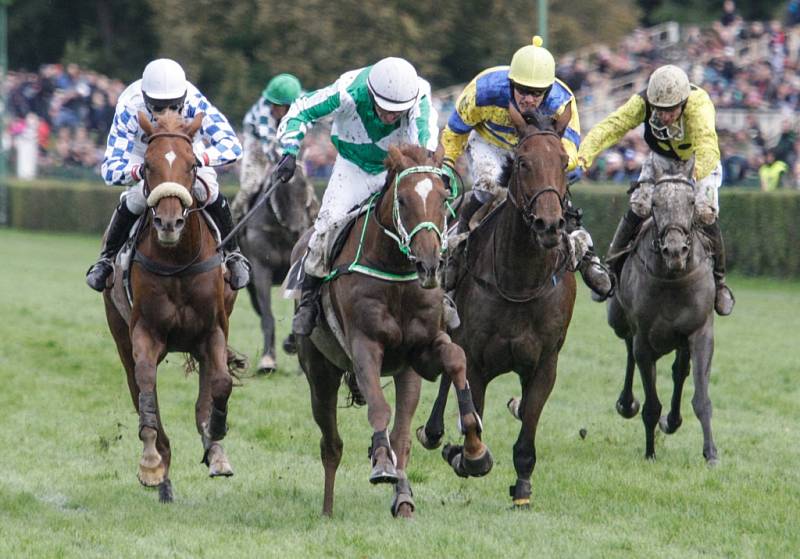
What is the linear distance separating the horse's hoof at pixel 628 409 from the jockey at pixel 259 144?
4098 mm

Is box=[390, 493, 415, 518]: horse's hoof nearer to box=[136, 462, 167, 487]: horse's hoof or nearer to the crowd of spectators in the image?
box=[136, 462, 167, 487]: horse's hoof

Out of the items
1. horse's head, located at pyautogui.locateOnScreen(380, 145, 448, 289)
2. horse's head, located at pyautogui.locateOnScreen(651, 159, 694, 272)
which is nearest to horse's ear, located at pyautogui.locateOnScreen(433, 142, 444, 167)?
horse's head, located at pyautogui.locateOnScreen(380, 145, 448, 289)

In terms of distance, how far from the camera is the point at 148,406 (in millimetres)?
7422

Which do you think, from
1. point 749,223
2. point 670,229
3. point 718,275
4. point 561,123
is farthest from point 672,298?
point 749,223

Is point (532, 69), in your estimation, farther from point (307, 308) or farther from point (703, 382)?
point (703, 382)

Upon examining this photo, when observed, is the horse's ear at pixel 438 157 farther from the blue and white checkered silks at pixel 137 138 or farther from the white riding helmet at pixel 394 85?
the blue and white checkered silks at pixel 137 138

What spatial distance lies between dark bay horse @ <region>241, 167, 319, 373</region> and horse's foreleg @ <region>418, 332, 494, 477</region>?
6131 mm

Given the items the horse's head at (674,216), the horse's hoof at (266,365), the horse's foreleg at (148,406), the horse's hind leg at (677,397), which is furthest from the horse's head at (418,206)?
the horse's hoof at (266,365)

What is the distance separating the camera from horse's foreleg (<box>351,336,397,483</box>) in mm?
6652

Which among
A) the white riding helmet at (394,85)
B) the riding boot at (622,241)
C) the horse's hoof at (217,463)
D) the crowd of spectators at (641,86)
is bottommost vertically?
the horse's hoof at (217,463)

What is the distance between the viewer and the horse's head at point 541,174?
702cm

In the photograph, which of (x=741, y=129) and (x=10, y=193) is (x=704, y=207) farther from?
(x=10, y=193)

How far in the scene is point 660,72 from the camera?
351 inches

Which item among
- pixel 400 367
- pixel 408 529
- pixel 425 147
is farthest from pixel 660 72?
pixel 408 529
